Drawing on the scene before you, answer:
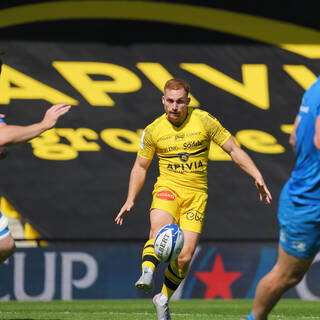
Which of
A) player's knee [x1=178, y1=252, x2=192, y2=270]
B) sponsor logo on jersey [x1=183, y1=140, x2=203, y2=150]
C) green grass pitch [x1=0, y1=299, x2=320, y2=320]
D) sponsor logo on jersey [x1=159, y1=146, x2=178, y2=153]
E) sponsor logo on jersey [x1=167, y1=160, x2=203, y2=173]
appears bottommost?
green grass pitch [x1=0, y1=299, x2=320, y2=320]

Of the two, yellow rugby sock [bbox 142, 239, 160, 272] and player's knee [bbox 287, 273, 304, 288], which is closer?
player's knee [bbox 287, 273, 304, 288]

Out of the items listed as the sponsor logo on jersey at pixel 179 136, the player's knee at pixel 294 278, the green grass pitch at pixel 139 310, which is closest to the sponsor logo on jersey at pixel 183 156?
the sponsor logo on jersey at pixel 179 136

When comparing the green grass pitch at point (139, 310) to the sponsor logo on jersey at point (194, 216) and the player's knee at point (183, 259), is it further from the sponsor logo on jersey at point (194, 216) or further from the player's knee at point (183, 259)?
the sponsor logo on jersey at point (194, 216)

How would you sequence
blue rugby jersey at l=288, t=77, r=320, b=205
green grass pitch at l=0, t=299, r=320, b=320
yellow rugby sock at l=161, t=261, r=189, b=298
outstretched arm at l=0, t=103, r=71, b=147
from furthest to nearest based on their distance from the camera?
green grass pitch at l=0, t=299, r=320, b=320 → yellow rugby sock at l=161, t=261, r=189, b=298 → outstretched arm at l=0, t=103, r=71, b=147 → blue rugby jersey at l=288, t=77, r=320, b=205

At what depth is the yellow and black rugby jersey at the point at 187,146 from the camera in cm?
770

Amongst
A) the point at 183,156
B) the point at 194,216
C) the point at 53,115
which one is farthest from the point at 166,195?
the point at 53,115

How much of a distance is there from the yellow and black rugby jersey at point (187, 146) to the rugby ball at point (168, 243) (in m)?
0.82

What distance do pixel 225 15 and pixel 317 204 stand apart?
7.01 metres

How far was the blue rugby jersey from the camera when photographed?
4805mm

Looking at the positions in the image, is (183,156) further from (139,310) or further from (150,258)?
(139,310)

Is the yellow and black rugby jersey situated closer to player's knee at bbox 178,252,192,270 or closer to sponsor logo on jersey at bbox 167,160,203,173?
sponsor logo on jersey at bbox 167,160,203,173

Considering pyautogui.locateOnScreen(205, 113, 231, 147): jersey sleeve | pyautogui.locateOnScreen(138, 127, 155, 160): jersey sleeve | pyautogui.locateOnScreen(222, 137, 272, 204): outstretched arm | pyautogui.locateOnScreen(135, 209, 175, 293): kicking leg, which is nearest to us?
pyautogui.locateOnScreen(135, 209, 175, 293): kicking leg

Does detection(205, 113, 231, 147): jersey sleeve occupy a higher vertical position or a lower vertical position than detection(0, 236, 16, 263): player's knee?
higher

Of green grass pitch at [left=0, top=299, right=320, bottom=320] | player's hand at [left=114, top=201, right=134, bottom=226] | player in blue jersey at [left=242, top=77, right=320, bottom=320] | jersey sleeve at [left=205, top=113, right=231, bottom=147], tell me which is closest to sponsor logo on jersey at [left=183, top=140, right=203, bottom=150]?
jersey sleeve at [left=205, top=113, right=231, bottom=147]
